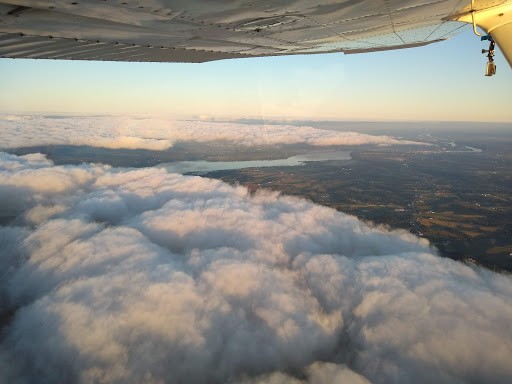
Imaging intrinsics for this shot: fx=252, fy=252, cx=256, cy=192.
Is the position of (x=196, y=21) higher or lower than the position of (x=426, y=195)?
higher

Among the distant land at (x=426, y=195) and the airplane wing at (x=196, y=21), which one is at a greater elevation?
the airplane wing at (x=196, y=21)

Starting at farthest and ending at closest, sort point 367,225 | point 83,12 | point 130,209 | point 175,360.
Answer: point 130,209, point 367,225, point 175,360, point 83,12

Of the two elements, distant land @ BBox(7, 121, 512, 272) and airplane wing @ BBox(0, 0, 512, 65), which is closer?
airplane wing @ BBox(0, 0, 512, 65)

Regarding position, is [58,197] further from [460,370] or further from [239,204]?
[460,370]

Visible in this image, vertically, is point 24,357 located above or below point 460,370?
below

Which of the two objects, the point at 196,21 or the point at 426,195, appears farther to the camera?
the point at 426,195

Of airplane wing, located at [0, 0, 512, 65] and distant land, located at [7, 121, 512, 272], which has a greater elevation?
airplane wing, located at [0, 0, 512, 65]

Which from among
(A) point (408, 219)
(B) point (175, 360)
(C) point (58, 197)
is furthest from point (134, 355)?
(C) point (58, 197)

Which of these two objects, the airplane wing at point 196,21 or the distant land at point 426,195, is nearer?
the airplane wing at point 196,21
